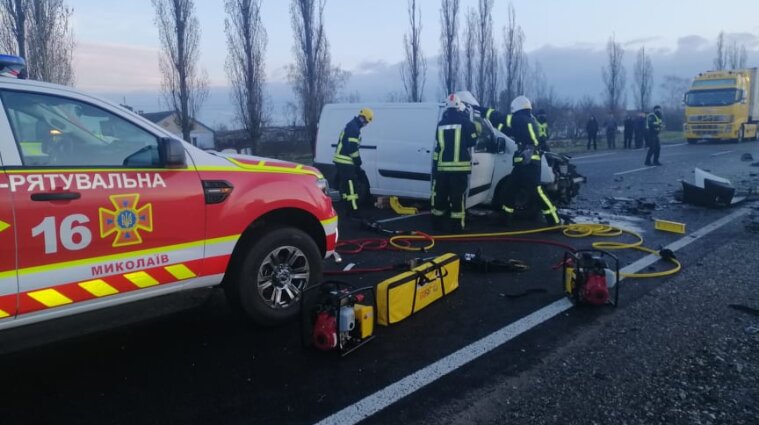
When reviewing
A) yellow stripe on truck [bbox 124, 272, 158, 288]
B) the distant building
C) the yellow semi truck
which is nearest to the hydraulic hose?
yellow stripe on truck [bbox 124, 272, 158, 288]

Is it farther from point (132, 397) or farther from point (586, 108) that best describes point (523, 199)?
point (586, 108)

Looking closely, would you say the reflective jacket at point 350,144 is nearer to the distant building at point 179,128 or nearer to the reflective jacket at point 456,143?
the reflective jacket at point 456,143

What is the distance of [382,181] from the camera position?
9.98 meters

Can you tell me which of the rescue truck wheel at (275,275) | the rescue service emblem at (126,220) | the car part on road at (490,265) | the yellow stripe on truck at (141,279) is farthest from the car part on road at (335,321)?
the car part on road at (490,265)

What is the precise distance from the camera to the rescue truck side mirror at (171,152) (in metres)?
3.64

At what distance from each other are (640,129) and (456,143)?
21.9 m

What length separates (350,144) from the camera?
912 cm

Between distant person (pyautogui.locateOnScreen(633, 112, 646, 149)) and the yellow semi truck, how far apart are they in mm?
Answer: 3000

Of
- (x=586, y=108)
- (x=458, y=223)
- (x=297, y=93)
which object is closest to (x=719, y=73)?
(x=586, y=108)

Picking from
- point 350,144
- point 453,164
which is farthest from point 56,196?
point 350,144

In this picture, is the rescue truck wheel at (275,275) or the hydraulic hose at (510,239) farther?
the hydraulic hose at (510,239)

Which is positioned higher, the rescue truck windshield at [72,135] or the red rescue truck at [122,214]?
the rescue truck windshield at [72,135]

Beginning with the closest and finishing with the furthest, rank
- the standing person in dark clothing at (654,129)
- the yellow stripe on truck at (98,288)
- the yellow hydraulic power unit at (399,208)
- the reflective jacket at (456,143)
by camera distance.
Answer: the yellow stripe on truck at (98,288)
the reflective jacket at (456,143)
the yellow hydraulic power unit at (399,208)
the standing person in dark clothing at (654,129)

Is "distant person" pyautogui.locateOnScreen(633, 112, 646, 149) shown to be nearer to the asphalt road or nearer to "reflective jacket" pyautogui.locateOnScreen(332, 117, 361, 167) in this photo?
"reflective jacket" pyautogui.locateOnScreen(332, 117, 361, 167)
